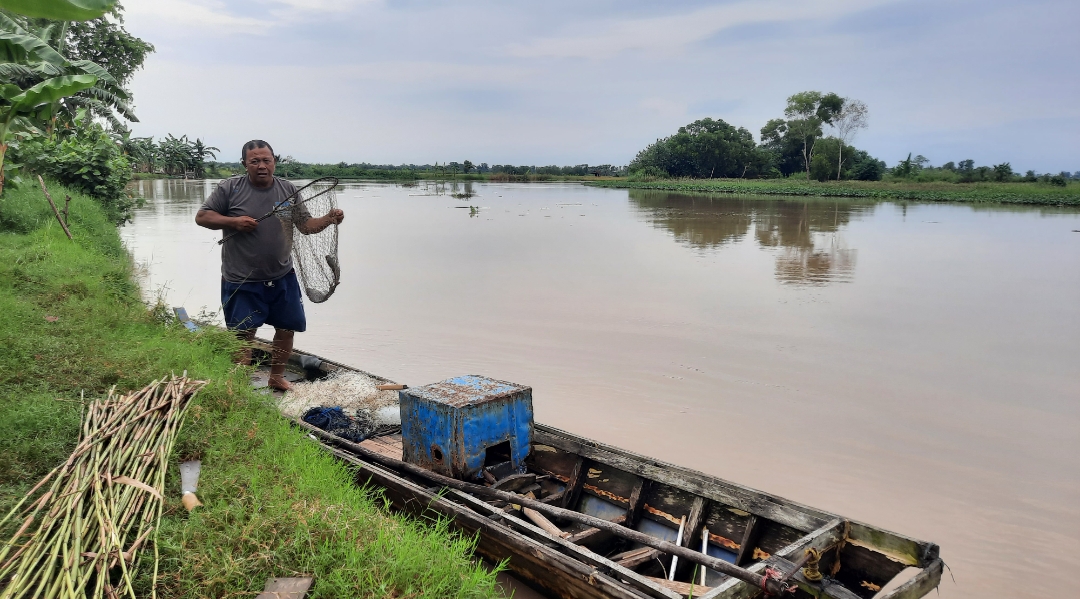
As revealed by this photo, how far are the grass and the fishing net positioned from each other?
2.39 ft

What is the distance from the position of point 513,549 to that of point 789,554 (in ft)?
3.79

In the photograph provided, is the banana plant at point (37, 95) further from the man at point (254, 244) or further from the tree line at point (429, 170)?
the tree line at point (429, 170)

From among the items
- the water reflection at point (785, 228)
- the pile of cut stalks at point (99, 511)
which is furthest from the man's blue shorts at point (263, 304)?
the water reflection at point (785, 228)

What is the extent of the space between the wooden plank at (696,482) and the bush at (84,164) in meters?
10.5

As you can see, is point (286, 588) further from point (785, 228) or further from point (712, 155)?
point (712, 155)

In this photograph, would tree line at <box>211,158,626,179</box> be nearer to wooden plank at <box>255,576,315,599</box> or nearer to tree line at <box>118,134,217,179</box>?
tree line at <box>118,134,217,179</box>

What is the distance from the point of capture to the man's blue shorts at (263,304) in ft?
15.0

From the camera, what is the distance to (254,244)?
14.8ft

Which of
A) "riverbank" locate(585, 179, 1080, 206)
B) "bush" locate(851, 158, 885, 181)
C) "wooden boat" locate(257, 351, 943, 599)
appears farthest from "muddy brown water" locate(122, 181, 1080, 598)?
"bush" locate(851, 158, 885, 181)

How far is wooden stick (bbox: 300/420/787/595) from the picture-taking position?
2.41 metres

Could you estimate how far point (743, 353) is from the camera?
7.57 m

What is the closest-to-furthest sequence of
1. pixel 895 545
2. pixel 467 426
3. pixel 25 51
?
pixel 895 545 → pixel 467 426 → pixel 25 51

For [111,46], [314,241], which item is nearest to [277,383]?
[314,241]

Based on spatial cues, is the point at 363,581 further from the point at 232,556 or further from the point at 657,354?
the point at 657,354
